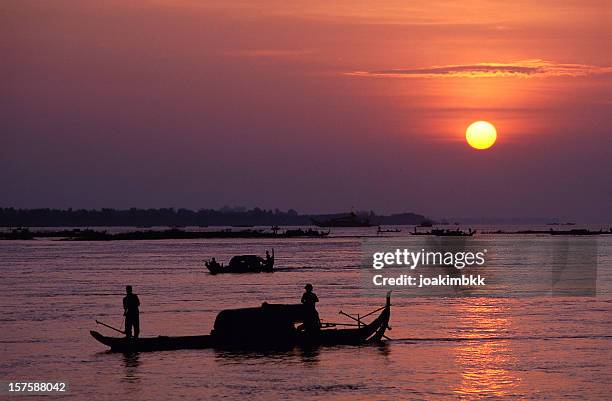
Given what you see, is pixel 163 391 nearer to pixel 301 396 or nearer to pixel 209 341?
pixel 301 396

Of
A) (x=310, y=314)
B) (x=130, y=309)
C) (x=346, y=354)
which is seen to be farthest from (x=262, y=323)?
(x=130, y=309)

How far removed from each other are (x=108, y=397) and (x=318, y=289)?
42.0 meters

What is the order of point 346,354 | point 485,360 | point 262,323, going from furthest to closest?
point 262,323 → point 346,354 → point 485,360

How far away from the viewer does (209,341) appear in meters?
37.3

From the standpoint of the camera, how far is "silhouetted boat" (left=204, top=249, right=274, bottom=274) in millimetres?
93312

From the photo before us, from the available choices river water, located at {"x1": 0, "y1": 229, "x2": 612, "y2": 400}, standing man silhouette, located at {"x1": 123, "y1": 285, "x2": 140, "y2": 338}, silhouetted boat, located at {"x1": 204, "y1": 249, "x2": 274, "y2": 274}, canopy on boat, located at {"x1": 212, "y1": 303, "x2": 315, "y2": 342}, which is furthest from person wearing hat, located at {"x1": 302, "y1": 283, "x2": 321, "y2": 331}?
silhouetted boat, located at {"x1": 204, "y1": 249, "x2": 274, "y2": 274}

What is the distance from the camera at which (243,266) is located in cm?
9431

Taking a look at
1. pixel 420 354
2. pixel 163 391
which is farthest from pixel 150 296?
pixel 163 391

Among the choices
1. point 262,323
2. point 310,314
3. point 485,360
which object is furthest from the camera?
point 310,314

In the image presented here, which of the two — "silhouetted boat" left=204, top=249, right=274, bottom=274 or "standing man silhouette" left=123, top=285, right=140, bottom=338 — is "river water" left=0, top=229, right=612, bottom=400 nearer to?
"standing man silhouette" left=123, top=285, right=140, bottom=338

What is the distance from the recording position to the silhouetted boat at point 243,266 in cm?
9331

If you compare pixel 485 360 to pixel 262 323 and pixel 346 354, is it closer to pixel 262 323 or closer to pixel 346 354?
pixel 346 354

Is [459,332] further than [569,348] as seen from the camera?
Yes

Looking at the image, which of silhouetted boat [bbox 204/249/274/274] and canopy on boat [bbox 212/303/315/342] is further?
silhouetted boat [bbox 204/249/274/274]
